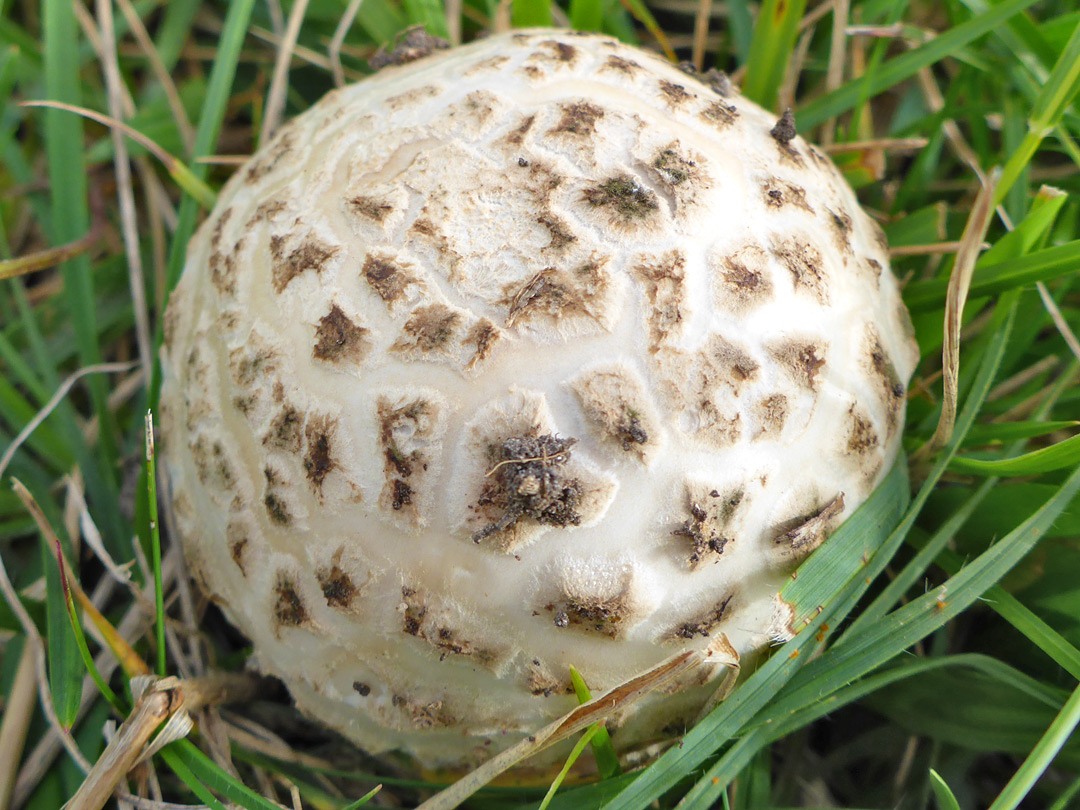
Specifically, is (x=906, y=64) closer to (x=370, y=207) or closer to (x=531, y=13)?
(x=531, y=13)

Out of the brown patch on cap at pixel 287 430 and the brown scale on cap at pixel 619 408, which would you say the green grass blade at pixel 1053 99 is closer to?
the brown scale on cap at pixel 619 408

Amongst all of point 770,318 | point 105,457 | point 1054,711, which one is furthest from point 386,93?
point 1054,711

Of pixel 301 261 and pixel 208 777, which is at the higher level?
pixel 301 261

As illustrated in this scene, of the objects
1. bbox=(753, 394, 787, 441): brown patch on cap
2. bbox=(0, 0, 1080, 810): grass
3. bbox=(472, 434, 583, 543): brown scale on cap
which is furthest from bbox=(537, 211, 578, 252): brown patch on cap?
bbox=(0, 0, 1080, 810): grass

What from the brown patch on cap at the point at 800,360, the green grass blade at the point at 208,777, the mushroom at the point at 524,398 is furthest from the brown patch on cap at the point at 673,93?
the green grass blade at the point at 208,777

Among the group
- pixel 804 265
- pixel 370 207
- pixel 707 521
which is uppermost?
pixel 370 207

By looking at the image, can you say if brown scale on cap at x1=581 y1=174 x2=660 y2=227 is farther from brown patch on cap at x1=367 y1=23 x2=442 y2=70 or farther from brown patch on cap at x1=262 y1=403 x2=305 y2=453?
brown patch on cap at x1=367 y1=23 x2=442 y2=70

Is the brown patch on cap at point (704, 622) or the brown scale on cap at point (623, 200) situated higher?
the brown scale on cap at point (623, 200)

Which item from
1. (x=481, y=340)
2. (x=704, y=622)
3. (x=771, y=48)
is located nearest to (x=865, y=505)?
(x=704, y=622)
